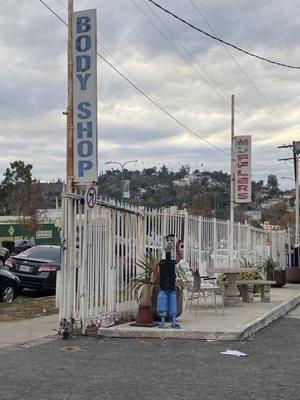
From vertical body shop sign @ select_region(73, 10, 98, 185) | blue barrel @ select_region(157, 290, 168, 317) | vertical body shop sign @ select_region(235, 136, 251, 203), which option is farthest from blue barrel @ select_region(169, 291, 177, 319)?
vertical body shop sign @ select_region(235, 136, 251, 203)

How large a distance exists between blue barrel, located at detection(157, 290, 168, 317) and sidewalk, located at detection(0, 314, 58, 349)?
1.69m

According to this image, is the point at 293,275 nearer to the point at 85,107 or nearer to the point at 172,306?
the point at 172,306

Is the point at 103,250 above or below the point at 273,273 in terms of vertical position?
above

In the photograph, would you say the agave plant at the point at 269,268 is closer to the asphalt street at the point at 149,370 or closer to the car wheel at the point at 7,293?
the car wheel at the point at 7,293

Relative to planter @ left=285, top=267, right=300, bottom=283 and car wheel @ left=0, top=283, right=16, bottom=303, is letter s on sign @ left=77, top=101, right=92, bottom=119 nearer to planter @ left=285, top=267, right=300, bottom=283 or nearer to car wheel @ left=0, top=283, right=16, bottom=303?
car wheel @ left=0, top=283, right=16, bottom=303

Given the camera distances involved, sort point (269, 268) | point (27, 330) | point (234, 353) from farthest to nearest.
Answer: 1. point (269, 268)
2. point (27, 330)
3. point (234, 353)

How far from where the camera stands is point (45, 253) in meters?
16.2

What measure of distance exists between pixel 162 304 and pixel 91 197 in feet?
6.56

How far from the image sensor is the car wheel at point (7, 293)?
13.4 metres

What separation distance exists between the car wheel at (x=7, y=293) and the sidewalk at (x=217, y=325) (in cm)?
445

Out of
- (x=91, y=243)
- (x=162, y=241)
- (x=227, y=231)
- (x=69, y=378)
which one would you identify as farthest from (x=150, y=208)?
(x=227, y=231)

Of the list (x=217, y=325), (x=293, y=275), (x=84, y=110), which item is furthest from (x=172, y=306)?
(x=293, y=275)

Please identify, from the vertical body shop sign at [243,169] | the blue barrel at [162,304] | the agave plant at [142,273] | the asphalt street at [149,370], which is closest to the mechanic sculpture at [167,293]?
the blue barrel at [162,304]

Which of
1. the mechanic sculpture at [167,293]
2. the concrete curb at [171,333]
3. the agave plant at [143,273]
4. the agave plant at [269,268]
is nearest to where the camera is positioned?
Answer: the concrete curb at [171,333]
